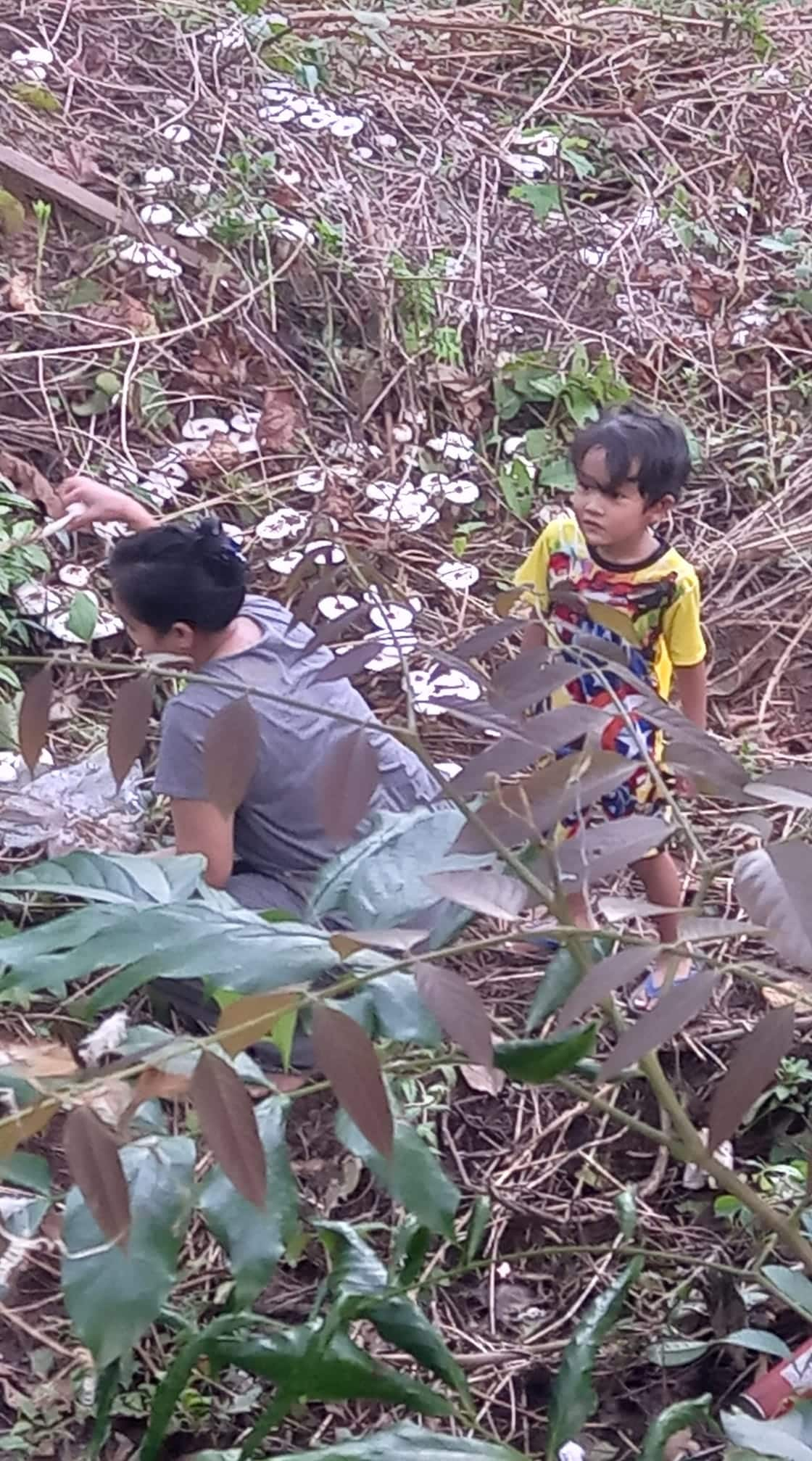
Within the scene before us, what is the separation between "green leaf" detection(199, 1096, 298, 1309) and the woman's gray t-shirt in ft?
2.90

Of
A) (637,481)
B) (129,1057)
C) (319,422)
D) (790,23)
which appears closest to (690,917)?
(129,1057)

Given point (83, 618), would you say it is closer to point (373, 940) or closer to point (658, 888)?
point (658, 888)

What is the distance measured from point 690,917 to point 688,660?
1453 mm

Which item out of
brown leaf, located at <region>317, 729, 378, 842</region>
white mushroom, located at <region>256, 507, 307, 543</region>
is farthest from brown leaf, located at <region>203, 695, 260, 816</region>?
white mushroom, located at <region>256, 507, 307, 543</region>

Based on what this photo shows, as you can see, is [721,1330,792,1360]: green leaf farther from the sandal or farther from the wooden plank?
the wooden plank

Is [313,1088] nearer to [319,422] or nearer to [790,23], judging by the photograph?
→ [319,422]

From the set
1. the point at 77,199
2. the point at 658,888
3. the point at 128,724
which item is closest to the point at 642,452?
the point at 658,888

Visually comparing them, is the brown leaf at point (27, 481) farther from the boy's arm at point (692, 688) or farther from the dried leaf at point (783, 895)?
the dried leaf at point (783, 895)

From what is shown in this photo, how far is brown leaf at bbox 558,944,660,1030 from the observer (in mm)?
688

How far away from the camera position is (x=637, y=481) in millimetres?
2062

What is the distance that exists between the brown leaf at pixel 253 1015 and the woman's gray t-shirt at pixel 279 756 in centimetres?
112

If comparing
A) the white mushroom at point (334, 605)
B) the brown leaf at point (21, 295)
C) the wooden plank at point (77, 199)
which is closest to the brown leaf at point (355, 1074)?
the white mushroom at point (334, 605)

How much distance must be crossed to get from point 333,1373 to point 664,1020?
1.98 ft

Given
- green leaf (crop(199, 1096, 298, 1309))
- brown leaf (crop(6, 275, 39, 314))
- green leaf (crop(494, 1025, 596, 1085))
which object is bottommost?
brown leaf (crop(6, 275, 39, 314))
